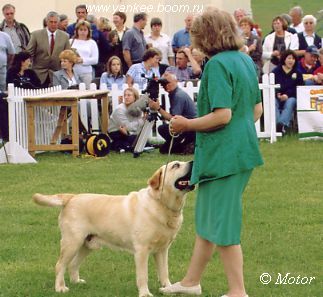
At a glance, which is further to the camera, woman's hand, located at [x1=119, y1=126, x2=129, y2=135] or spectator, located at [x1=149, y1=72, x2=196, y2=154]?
woman's hand, located at [x1=119, y1=126, x2=129, y2=135]

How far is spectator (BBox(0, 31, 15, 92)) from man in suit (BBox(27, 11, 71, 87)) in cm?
57

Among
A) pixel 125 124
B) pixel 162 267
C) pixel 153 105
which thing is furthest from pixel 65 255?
pixel 125 124

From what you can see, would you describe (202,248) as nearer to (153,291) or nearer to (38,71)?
(153,291)

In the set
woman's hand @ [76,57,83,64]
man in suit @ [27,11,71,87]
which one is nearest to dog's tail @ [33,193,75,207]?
woman's hand @ [76,57,83,64]

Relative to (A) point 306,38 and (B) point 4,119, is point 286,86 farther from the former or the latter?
(B) point 4,119

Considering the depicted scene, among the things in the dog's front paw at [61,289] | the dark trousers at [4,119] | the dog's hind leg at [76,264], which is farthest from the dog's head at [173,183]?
the dark trousers at [4,119]

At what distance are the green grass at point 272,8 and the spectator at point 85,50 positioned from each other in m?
13.5

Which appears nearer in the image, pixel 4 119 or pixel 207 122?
pixel 207 122

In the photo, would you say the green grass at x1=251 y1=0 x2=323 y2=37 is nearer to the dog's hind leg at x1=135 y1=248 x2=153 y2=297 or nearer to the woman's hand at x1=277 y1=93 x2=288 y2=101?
the woman's hand at x1=277 y1=93 x2=288 y2=101

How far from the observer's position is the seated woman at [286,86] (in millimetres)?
16625

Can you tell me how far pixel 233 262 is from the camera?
6.57 metres

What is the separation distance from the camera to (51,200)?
7.32 metres

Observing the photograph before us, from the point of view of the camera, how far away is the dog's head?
6.99 m

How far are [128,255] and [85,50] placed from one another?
9.29m
